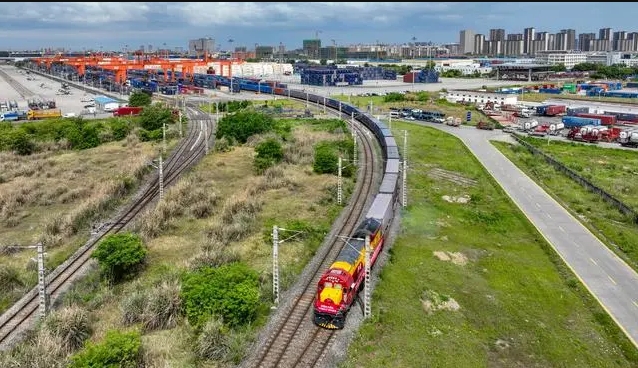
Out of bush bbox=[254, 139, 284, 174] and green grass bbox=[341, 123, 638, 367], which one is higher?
bush bbox=[254, 139, 284, 174]

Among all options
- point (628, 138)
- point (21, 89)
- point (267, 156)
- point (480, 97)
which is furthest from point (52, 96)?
point (628, 138)

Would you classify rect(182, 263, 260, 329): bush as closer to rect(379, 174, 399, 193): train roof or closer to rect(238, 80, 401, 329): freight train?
rect(238, 80, 401, 329): freight train

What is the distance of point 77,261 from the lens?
31828 millimetres

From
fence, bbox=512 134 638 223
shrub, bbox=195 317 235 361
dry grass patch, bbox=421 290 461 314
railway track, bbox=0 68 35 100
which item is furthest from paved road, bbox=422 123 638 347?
railway track, bbox=0 68 35 100

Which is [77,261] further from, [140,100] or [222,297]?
[140,100]

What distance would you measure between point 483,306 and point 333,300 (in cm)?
888

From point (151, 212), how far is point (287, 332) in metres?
19.9

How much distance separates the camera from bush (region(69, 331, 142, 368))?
1813cm

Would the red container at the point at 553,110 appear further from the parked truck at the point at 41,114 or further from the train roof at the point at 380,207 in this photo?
the parked truck at the point at 41,114

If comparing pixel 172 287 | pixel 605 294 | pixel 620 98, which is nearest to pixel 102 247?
pixel 172 287

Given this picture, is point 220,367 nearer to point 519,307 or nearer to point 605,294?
point 519,307

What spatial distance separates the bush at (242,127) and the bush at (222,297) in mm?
45379

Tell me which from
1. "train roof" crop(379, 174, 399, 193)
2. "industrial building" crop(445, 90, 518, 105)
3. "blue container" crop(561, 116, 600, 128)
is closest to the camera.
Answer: "train roof" crop(379, 174, 399, 193)

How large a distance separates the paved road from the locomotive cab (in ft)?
44.2
